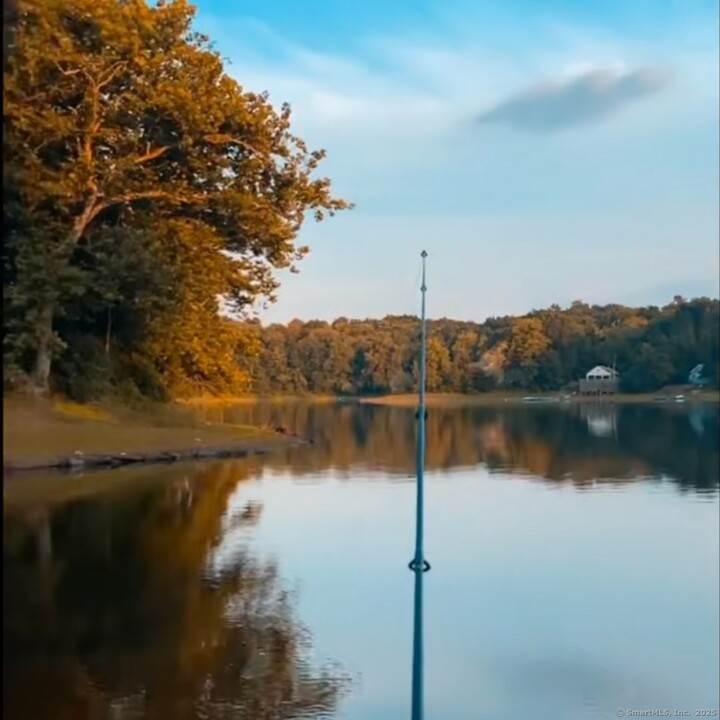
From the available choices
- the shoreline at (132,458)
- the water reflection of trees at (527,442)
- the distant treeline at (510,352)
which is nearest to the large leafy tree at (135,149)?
the shoreline at (132,458)

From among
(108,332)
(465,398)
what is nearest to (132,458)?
(108,332)

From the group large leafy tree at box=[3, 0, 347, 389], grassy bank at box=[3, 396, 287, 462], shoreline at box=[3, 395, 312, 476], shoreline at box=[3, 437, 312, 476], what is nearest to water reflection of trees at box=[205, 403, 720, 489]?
shoreline at box=[3, 437, 312, 476]

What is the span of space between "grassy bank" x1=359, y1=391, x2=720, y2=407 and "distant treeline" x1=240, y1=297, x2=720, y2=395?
569mm

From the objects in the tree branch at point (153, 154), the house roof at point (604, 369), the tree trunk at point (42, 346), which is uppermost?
the tree branch at point (153, 154)

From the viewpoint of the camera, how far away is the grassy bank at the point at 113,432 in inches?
727

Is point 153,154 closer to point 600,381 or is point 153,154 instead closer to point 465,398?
point 465,398

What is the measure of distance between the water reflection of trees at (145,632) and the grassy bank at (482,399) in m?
41.9

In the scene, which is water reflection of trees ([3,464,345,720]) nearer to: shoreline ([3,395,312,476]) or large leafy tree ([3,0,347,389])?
large leafy tree ([3,0,347,389])

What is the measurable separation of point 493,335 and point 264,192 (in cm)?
4414

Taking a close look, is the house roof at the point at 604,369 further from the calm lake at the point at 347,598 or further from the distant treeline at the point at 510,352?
the calm lake at the point at 347,598

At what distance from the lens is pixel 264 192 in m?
22.2

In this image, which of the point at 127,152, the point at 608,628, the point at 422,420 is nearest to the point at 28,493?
the point at 127,152

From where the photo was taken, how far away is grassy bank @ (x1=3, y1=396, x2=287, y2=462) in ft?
60.5

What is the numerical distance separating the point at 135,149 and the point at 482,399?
173 feet
